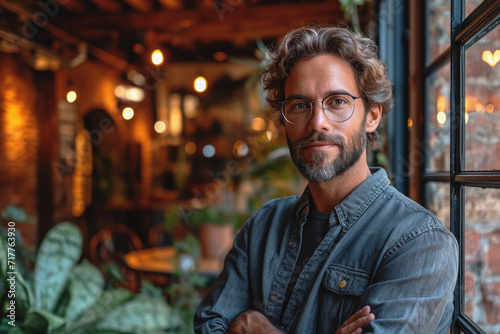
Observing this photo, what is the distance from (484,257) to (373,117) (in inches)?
20.2

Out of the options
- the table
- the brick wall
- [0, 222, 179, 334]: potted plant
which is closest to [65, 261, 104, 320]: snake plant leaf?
[0, 222, 179, 334]: potted plant

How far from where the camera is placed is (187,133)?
985 centimetres

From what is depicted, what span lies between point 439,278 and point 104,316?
149 cm

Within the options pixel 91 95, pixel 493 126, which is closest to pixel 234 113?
pixel 91 95

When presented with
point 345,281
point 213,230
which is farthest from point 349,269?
point 213,230

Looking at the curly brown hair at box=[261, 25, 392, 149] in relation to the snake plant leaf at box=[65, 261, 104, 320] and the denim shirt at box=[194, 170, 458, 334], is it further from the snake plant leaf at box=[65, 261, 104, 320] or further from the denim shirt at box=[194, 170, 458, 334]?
the snake plant leaf at box=[65, 261, 104, 320]

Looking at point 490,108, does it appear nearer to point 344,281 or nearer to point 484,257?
point 484,257

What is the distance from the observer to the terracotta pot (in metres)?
3.60

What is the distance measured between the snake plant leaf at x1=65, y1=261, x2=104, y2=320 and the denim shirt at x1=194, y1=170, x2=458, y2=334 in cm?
107

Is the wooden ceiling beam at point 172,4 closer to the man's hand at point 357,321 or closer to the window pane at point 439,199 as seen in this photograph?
the window pane at point 439,199

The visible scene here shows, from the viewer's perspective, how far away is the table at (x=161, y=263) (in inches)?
132

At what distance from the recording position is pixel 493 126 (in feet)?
4.49

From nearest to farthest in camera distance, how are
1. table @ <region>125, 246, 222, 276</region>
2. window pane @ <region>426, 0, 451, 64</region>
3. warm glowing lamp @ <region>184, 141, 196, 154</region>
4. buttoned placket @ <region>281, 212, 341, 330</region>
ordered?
buttoned placket @ <region>281, 212, 341, 330</region>
window pane @ <region>426, 0, 451, 64</region>
table @ <region>125, 246, 222, 276</region>
warm glowing lamp @ <region>184, 141, 196, 154</region>

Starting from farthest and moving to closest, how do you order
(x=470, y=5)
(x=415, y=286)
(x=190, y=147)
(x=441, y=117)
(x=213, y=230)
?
(x=190, y=147)
(x=213, y=230)
(x=441, y=117)
(x=470, y=5)
(x=415, y=286)
